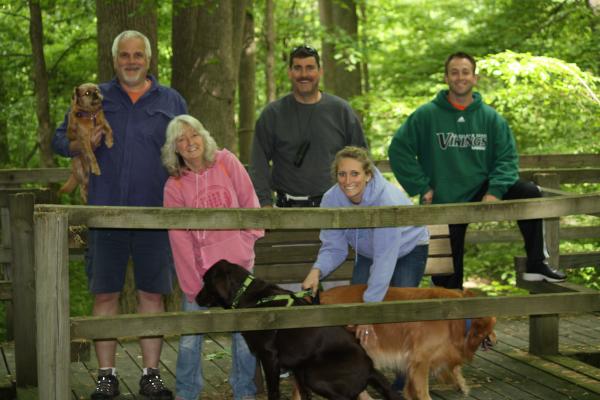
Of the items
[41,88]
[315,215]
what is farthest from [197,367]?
[41,88]

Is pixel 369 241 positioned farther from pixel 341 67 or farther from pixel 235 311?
pixel 341 67

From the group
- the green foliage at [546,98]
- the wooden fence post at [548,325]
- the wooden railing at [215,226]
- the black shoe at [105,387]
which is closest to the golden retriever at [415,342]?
the wooden railing at [215,226]

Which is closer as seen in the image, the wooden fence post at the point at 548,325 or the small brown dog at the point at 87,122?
the small brown dog at the point at 87,122

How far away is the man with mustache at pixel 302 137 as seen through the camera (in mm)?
6059

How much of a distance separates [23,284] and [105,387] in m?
0.93

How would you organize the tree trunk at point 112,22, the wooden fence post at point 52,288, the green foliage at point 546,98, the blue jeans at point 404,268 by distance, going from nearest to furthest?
the wooden fence post at point 52,288, the blue jeans at point 404,268, the tree trunk at point 112,22, the green foliage at point 546,98

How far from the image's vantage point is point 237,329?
4281 mm

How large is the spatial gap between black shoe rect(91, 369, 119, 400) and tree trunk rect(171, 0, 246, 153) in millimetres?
4526

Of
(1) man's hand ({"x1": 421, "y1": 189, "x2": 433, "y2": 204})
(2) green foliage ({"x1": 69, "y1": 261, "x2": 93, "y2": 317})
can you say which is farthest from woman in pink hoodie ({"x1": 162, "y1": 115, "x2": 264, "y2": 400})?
(2) green foliage ({"x1": 69, "y1": 261, "x2": 93, "y2": 317})

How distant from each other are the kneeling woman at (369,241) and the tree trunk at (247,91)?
8874 mm

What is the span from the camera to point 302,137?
6.06m

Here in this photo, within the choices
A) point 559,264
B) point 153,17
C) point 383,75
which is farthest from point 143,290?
point 383,75

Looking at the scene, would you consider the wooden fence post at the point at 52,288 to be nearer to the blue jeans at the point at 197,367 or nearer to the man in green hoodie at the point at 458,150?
the blue jeans at the point at 197,367

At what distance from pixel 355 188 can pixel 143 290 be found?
1.37m
